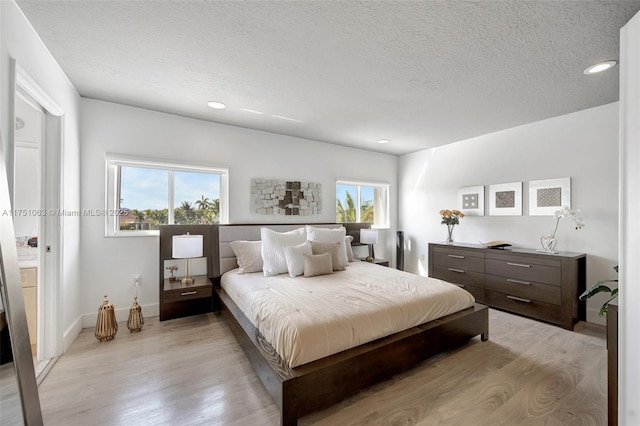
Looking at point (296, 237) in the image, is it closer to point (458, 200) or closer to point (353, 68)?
point (353, 68)

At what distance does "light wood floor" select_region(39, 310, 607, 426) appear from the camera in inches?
63.0

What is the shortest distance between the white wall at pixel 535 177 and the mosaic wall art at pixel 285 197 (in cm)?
212

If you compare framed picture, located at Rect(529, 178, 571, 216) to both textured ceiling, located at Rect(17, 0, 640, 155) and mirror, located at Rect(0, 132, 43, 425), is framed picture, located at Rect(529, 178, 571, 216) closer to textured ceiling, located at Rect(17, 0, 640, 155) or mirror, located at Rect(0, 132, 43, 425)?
textured ceiling, located at Rect(17, 0, 640, 155)

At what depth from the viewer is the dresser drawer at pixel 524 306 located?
9.68 feet

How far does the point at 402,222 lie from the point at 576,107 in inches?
119

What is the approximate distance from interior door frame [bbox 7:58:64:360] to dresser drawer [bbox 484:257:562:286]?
479 centimetres

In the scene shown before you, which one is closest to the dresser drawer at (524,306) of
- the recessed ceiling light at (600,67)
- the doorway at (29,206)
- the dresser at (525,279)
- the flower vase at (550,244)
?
the dresser at (525,279)

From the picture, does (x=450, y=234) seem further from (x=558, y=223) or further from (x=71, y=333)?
(x=71, y=333)

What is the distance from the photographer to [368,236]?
4.36m

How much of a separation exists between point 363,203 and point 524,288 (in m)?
2.81

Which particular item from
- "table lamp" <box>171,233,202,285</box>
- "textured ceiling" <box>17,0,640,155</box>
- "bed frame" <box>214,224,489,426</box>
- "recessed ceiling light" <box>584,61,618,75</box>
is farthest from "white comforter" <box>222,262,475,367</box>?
"recessed ceiling light" <box>584,61,618,75</box>

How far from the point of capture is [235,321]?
90.5 inches

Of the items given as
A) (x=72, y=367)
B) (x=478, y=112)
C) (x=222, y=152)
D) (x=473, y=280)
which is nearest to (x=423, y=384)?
(x=473, y=280)

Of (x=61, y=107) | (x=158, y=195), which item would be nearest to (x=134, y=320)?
(x=158, y=195)
